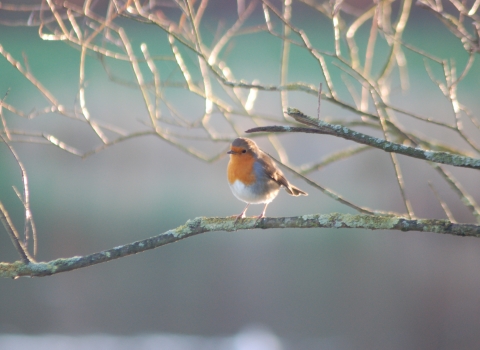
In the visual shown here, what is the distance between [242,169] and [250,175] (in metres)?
0.07

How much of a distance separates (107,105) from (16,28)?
3.13 meters

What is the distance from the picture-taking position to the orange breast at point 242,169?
4.53 metres

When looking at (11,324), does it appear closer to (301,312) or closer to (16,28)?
(301,312)

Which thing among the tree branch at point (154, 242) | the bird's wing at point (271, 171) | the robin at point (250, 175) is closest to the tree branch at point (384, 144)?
the tree branch at point (154, 242)

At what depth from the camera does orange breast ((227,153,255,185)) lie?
453 centimetres

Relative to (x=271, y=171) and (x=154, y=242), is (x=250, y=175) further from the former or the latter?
(x=154, y=242)

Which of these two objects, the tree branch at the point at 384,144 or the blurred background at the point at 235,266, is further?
the blurred background at the point at 235,266

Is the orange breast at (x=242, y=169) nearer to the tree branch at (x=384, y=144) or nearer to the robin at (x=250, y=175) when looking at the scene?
the robin at (x=250, y=175)

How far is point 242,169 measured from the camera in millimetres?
4547

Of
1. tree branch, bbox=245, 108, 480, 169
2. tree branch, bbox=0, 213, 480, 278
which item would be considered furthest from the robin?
tree branch, bbox=245, 108, 480, 169

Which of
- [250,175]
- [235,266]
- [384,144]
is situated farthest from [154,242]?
[235,266]

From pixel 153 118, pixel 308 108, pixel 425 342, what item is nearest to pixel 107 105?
pixel 308 108

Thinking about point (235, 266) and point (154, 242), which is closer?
point (154, 242)

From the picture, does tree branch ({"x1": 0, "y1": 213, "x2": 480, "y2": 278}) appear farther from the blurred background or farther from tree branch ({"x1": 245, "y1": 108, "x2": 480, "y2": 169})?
the blurred background
